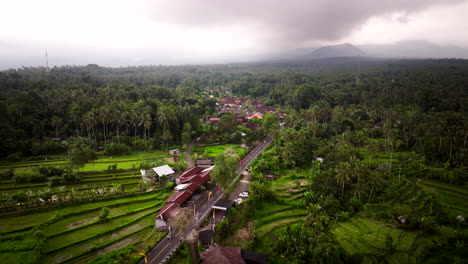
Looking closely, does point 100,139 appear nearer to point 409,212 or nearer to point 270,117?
point 270,117

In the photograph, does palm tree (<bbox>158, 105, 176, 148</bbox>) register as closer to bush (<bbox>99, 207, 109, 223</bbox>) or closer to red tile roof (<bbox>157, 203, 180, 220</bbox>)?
red tile roof (<bbox>157, 203, 180, 220</bbox>)

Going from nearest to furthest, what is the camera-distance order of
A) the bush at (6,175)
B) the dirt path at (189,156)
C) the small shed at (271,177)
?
the bush at (6,175) → the small shed at (271,177) → the dirt path at (189,156)

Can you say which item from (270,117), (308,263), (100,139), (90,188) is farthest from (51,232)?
(270,117)

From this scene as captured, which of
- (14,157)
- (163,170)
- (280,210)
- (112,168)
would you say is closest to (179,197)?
(163,170)

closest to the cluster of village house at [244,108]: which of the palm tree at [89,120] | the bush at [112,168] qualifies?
the palm tree at [89,120]

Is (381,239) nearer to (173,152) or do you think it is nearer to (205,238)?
(205,238)

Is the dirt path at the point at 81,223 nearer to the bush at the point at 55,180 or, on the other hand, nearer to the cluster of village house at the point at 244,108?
the bush at the point at 55,180
